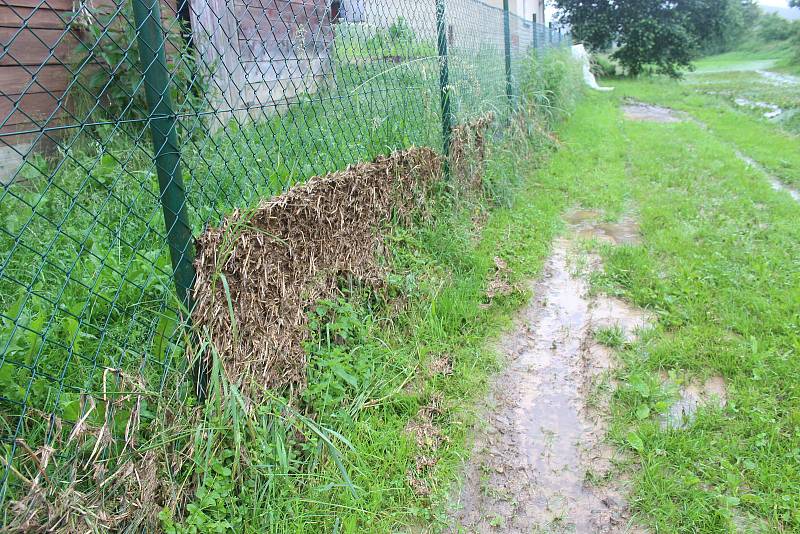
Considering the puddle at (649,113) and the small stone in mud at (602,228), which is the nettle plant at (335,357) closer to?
the small stone in mud at (602,228)

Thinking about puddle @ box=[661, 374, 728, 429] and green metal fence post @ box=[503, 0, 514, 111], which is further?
green metal fence post @ box=[503, 0, 514, 111]

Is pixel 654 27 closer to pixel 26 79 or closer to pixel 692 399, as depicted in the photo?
pixel 26 79

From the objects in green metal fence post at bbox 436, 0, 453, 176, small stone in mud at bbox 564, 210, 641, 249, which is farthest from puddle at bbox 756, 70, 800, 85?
green metal fence post at bbox 436, 0, 453, 176

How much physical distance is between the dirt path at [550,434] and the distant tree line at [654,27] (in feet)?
77.8

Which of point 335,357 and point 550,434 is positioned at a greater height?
point 335,357

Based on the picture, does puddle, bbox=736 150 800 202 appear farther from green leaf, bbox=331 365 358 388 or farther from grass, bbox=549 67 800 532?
green leaf, bbox=331 365 358 388

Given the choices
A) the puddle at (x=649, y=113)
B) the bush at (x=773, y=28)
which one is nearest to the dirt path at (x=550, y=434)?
the puddle at (x=649, y=113)

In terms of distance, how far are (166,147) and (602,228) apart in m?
4.34

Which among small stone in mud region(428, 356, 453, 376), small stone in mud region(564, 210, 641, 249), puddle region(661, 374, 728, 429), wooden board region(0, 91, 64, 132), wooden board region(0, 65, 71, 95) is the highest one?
wooden board region(0, 65, 71, 95)

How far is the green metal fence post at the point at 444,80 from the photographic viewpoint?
4516mm

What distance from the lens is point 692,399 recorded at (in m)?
2.73

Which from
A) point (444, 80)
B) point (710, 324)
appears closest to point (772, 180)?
point (710, 324)

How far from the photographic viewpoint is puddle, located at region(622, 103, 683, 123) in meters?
12.4

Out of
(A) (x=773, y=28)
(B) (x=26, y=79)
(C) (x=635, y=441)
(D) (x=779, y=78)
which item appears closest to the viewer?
(C) (x=635, y=441)
